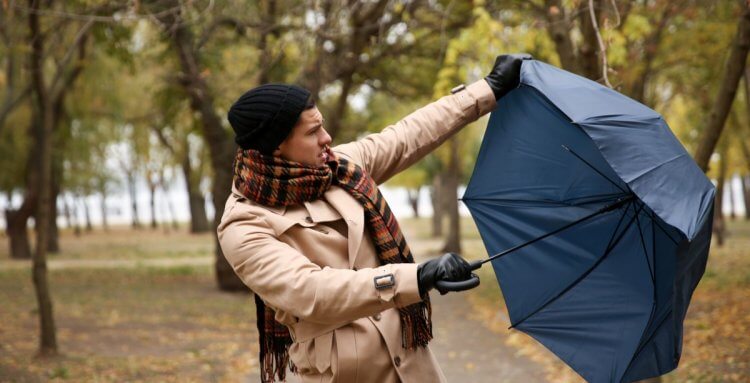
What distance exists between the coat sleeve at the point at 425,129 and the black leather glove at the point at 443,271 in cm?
97

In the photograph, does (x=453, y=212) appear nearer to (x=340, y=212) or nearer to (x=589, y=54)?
(x=589, y=54)

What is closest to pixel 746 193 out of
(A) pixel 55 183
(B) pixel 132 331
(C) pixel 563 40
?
(A) pixel 55 183

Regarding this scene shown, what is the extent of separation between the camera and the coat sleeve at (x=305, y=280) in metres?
2.66

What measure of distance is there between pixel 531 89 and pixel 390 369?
1.31 meters

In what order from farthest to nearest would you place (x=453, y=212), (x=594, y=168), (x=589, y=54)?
1. (x=453, y=212)
2. (x=589, y=54)
3. (x=594, y=168)

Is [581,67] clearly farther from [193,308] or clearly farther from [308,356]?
[193,308]

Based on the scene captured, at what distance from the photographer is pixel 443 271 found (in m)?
2.60

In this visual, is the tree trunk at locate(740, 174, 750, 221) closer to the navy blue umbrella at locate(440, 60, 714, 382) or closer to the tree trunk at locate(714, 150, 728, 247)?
the tree trunk at locate(714, 150, 728, 247)

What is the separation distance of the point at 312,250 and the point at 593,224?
122 cm

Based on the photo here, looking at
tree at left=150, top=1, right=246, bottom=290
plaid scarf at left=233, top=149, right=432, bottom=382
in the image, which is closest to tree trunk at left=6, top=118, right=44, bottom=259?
tree at left=150, top=1, right=246, bottom=290

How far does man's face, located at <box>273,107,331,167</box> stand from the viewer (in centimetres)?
302

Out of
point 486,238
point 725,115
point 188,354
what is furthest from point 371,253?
point 188,354

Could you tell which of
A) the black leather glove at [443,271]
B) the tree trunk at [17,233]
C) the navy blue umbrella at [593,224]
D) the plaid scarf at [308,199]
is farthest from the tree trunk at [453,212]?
the black leather glove at [443,271]

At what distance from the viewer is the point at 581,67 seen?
6926 mm
